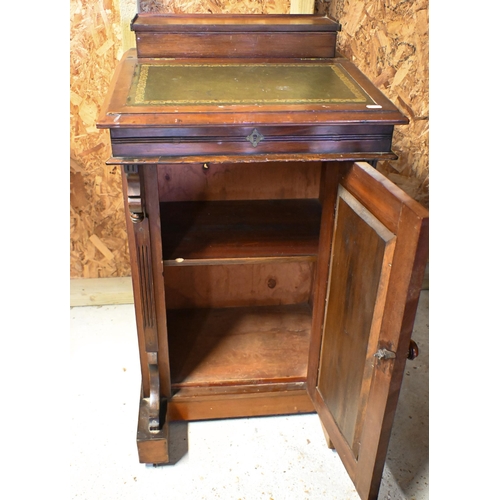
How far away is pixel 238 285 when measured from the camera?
6.83 feet

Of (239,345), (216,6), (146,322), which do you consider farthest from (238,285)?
(216,6)

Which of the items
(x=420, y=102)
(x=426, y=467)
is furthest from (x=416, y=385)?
(x=420, y=102)

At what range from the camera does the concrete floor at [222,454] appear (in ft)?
4.99

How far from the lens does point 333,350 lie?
1457mm

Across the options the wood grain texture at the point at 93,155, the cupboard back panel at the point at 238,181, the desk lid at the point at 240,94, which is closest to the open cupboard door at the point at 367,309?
the desk lid at the point at 240,94

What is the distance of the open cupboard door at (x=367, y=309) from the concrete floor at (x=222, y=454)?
206mm

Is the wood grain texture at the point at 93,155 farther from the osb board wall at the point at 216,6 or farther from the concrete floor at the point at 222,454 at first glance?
the concrete floor at the point at 222,454

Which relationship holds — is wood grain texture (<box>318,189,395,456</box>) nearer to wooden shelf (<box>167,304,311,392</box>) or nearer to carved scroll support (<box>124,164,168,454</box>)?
wooden shelf (<box>167,304,311,392</box>)

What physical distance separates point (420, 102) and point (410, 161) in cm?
25

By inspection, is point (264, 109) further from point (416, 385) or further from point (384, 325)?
point (416, 385)

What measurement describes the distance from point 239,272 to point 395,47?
3.47ft

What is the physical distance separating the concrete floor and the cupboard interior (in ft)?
0.54

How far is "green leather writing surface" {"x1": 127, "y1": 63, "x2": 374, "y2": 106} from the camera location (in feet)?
4.14

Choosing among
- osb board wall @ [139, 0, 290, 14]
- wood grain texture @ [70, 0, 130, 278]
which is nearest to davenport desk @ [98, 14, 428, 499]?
osb board wall @ [139, 0, 290, 14]
